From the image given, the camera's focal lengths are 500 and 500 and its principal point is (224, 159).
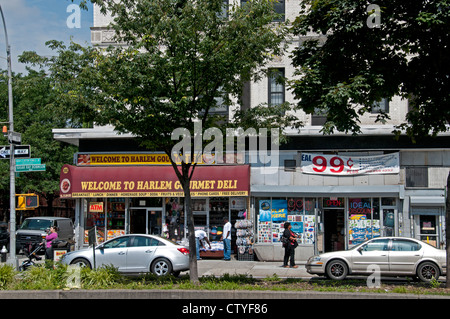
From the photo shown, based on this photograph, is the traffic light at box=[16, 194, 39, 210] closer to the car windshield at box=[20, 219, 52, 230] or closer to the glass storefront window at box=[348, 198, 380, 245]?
the car windshield at box=[20, 219, 52, 230]

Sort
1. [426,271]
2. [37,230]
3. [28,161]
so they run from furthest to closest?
1. [37,230]
2. [28,161]
3. [426,271]

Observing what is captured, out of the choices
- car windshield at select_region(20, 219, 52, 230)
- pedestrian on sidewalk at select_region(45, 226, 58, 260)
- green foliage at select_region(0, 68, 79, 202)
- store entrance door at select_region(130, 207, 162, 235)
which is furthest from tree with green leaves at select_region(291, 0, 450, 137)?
green foliage at select_region(0, 68, 79, 202)

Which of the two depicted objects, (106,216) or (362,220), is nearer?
(362,220)

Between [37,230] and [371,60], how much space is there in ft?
65.4

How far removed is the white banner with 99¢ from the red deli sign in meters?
2.80

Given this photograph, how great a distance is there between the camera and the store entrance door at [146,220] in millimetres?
23172

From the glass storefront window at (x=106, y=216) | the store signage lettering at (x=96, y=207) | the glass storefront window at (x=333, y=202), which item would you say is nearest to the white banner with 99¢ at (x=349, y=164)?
the glass storefront window at (x=333, y=202)

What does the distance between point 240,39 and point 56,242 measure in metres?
10.8

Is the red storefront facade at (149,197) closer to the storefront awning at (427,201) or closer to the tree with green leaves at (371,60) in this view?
the storefront awning at (427,201)

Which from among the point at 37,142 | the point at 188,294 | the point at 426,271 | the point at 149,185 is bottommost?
the point at 426,271

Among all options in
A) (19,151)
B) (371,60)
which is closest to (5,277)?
(19,151)

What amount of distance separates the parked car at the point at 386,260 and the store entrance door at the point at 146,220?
9372 millimetres

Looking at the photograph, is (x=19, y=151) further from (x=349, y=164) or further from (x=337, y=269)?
(x=349, y=164)

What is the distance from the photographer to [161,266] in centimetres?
1602
